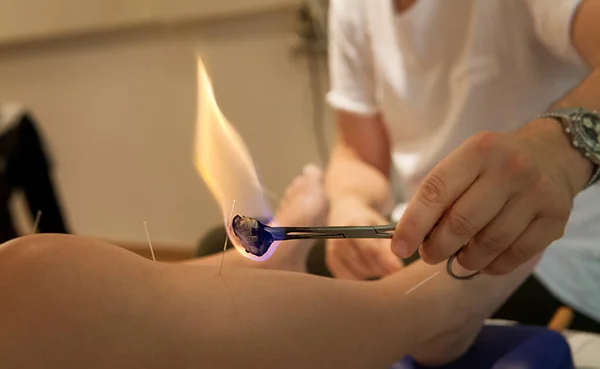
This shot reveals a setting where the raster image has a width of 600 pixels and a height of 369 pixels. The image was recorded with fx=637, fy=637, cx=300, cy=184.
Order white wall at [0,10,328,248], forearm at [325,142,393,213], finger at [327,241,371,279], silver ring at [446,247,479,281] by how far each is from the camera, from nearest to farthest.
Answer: silver ring at [446,247,479,281], finger at [327,241,371,279], forearm at [325,142,393,213], white wall at [0,10,328,248]

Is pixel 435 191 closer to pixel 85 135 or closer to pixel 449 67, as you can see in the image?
pixel 449 67

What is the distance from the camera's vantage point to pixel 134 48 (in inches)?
71.9

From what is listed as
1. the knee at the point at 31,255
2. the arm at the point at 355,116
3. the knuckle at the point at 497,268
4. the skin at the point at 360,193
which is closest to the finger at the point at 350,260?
the skin at the point at 360,193

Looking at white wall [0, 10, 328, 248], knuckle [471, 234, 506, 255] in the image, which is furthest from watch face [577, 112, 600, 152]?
white wall [0, 10, 328, 248]

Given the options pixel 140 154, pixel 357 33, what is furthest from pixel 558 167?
pixel 140 154

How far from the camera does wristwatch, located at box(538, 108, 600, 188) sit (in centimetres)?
46

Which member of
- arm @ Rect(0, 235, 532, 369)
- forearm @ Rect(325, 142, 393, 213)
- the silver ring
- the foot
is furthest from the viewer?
forearm @ Rect(325, 142, 393, 213)

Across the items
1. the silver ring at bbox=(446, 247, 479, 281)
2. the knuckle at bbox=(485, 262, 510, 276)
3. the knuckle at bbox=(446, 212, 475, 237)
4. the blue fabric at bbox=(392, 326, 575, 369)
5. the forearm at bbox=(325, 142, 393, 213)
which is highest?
the knuckle at bbox=(446, 212, 475, 237)

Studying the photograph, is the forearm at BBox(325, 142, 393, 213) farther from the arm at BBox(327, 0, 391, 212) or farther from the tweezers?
the tweezers

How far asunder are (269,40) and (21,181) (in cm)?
74

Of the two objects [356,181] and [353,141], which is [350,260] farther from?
[353,141]

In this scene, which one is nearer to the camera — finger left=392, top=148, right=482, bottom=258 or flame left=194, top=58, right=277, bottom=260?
finger left=392, top=148, right=482, bottom=258

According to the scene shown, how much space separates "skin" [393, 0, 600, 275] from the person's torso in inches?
13.1

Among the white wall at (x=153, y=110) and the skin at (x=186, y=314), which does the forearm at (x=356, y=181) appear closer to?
the skin at (x=186, y=314)
